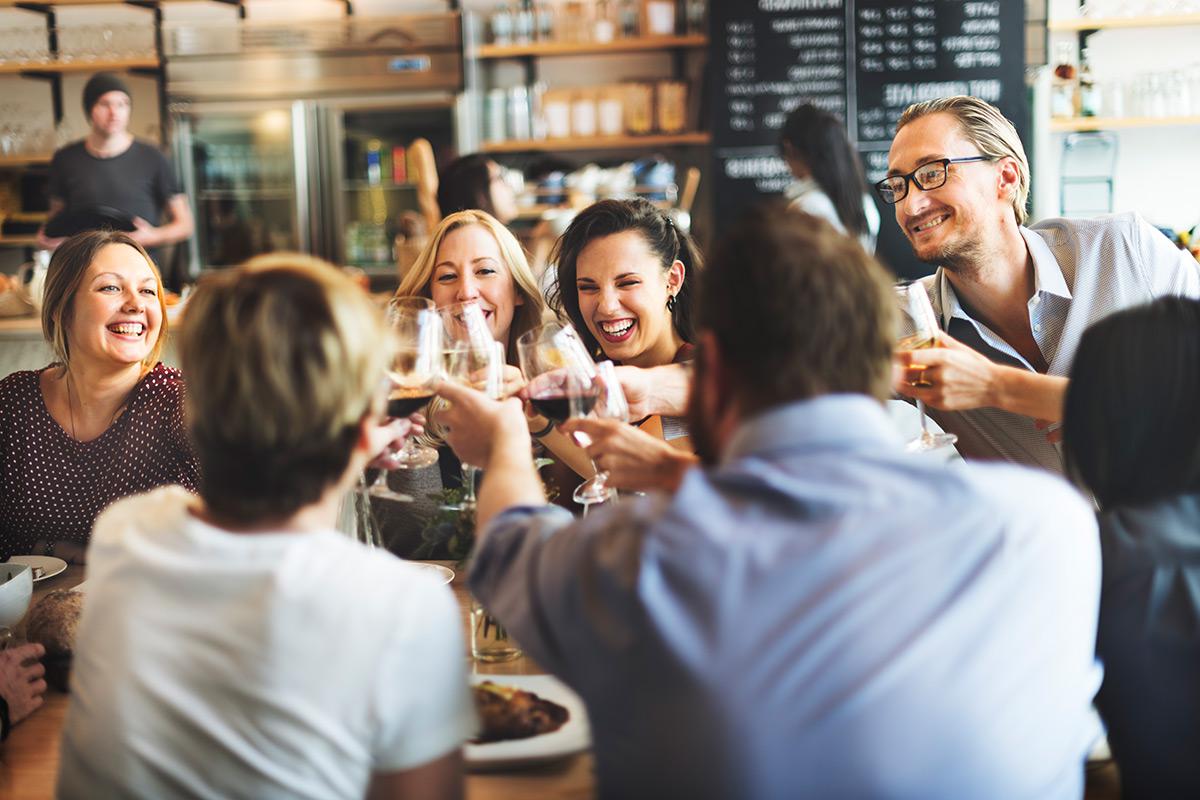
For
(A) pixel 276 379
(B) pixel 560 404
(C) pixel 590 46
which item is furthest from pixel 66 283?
(C) pixel 590 46

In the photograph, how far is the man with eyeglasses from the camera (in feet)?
7.00

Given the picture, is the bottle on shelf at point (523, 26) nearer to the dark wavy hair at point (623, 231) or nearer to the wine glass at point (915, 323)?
the dark wavy hair at point (623, 231)

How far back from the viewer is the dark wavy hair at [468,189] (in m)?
3.50

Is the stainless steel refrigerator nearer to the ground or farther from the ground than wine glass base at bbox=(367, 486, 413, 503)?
farther from the ground

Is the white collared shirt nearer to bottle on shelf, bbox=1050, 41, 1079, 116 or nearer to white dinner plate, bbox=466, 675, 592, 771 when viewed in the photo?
white dinner plate, bbox=466, 675, 592, 771

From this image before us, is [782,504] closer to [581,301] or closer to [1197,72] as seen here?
[581,301]

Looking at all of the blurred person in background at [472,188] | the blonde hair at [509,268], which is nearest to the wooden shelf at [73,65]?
the blurred person in background at [472,188]

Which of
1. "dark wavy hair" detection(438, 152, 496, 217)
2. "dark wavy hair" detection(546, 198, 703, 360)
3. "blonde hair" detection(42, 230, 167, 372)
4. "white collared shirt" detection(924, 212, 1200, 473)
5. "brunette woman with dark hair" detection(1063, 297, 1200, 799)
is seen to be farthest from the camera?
"dark wavy hair" detection(438, 152, 496, 217)

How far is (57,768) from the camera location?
3.73 feet

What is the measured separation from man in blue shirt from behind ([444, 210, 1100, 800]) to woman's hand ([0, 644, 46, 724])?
67 centimetres

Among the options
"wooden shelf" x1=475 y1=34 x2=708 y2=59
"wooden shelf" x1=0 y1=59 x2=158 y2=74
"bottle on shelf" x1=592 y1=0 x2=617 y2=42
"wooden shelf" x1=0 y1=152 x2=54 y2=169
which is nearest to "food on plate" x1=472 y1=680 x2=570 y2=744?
"wooden shelf" x1=475 y1=34 x2=708 y2=59

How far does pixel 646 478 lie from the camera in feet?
4.35

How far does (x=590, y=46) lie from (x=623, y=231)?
149 inches

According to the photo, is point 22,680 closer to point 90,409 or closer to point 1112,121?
point 90,409
